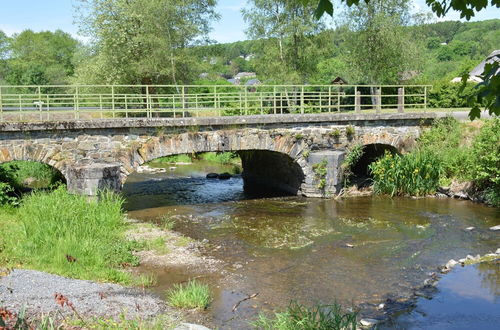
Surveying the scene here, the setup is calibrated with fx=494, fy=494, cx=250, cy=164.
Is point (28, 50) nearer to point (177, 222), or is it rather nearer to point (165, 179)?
point (165, 179)

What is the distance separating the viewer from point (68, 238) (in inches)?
397

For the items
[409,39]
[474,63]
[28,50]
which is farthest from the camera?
[28,50]

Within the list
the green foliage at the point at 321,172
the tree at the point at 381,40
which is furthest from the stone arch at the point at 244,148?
the tree at the point at 381,40

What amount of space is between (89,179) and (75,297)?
6.31 m

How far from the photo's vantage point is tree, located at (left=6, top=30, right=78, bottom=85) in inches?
2068

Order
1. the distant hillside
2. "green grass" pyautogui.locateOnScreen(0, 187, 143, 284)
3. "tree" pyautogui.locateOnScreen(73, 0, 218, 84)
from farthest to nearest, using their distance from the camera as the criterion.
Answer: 1. the distant hillside
2. "tree" pyautogui.locateOnScreen(73, 0, 218, 84)
3. "green grass" pyautogui.locateOnScreen(0, 187, 143, 284)

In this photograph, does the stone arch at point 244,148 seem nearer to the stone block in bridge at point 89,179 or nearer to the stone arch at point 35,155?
the stone block in bridge at point 89,179

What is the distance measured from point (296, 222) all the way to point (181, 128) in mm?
4535

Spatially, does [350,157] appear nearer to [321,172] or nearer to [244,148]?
[321,172]

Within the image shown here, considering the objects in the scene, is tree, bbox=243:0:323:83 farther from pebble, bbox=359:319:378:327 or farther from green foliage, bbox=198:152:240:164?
pebble, bbox=359:319:378:327

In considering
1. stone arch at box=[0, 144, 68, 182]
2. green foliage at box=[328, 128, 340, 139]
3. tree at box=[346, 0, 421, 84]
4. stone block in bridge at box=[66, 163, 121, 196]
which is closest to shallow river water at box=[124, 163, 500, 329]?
stone block in bridge at box=[66, 163, 121, 196]

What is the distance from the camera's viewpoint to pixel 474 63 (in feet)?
143

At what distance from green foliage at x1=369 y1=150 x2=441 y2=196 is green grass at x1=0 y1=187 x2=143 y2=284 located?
31.3ft

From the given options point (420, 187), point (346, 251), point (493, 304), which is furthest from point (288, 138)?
point (493, 304)
